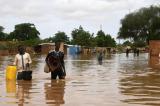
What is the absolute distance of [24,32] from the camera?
143875mm

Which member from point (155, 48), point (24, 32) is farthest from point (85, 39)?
point (155, 48)

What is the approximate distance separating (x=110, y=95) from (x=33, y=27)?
13557 cm

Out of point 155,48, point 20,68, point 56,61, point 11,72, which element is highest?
point 155,48

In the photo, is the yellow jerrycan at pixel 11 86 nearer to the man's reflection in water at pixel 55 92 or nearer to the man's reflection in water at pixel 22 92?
the man's reflection in water at pixel 22 92

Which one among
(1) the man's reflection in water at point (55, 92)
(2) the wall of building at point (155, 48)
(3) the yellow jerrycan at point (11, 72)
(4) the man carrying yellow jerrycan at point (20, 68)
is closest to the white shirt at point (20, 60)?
(4) the man carrying yellow jerrycan at point (20, 68)

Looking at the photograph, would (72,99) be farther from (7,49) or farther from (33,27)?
(33,27)

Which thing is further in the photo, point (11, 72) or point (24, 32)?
point (24, 32)

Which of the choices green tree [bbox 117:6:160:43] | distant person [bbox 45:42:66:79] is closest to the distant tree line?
green tree [bbox 117:6:160:43]

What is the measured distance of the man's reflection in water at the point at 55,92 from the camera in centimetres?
1152

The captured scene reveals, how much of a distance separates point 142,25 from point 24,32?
6539 centimetres

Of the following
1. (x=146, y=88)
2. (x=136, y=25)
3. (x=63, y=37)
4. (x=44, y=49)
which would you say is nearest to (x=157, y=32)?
(x=136, y=25)

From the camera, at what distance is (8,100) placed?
37.7 feet

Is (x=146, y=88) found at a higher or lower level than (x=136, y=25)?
lower

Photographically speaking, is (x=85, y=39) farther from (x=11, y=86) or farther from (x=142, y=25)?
(x=11, y=86)
